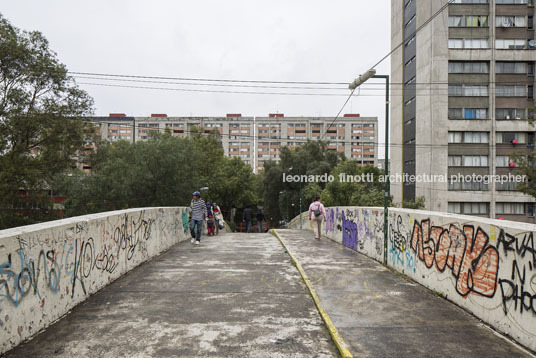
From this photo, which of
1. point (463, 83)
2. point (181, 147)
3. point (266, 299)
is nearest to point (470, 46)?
point (463, 83)

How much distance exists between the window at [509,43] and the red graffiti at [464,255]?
4169 cm

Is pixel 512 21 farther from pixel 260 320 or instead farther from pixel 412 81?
pixel 260 320

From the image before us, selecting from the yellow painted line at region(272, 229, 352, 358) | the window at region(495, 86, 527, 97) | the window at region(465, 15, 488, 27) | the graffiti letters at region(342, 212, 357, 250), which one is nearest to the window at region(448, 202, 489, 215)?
the window at region(495, 86, 527, 97)

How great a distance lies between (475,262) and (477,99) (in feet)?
134

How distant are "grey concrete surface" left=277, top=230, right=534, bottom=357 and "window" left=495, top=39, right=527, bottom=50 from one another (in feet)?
136

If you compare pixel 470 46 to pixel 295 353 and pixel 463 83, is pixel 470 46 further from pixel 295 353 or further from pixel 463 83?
pixel 295 353

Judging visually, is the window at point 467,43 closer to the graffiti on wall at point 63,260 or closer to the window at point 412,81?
the window at point 412,81

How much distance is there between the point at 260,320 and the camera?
4.70 metres

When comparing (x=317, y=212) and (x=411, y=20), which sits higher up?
(x=411, y=20)

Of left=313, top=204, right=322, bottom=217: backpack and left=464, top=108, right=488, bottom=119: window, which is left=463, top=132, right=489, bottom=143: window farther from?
left=313, top=204, right=322, bottom=217: backpack

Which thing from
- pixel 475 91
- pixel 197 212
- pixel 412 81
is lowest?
pixel 197 212

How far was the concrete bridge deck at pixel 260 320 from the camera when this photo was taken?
3850mm

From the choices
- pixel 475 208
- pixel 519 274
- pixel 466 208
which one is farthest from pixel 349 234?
pixel 475 208

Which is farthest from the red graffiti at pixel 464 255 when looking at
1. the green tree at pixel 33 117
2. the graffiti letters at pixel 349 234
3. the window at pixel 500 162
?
the window at pixel 500 162
